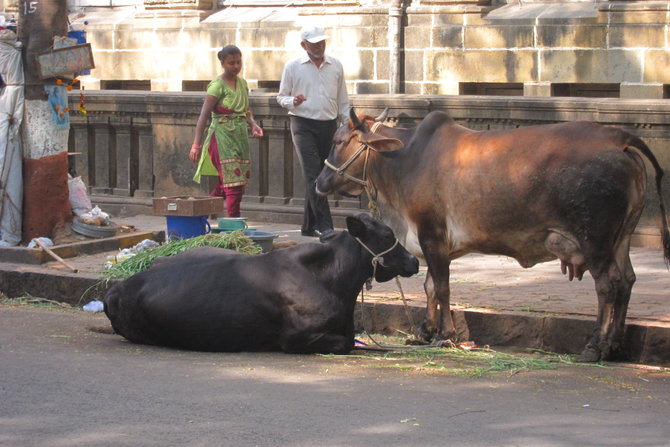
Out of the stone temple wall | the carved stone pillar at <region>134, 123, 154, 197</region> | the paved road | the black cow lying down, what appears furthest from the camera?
the stone temple wall

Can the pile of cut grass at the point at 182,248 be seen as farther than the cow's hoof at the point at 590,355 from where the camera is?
Yes

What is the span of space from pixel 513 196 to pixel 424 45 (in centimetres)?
1254

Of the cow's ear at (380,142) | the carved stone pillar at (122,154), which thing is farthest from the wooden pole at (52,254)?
the carved stone pillar at (122,154)

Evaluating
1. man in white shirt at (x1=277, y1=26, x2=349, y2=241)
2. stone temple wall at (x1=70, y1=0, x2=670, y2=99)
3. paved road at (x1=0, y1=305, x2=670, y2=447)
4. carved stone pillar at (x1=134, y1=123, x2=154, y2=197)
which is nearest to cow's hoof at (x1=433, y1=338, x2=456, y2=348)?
paved road at (x1=0, y1=305, x2=670, y2=447)

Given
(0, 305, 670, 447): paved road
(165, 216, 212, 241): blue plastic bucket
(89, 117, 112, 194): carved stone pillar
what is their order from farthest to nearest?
(89, 117, 112, 194): carved stone pillar, (165, 216, 212, 241): blue plastic bucket, (0, 305, 670, 447): paved road

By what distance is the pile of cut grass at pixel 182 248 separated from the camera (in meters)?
9.78

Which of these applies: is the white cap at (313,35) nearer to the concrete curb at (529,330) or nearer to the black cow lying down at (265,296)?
the concrete curb at (529,330)

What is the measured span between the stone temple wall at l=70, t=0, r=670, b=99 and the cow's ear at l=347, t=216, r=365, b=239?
10981 mm

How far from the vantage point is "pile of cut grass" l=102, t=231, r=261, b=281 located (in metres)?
9.78

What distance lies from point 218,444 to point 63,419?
2.86 ft

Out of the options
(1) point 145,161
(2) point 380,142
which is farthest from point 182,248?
(1) point 145,161

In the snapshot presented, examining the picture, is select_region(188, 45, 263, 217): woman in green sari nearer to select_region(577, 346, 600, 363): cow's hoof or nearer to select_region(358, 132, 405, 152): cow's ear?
select_region(358, 132, 405, 152): cow's ear

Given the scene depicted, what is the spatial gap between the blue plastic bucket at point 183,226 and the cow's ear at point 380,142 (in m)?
2.43

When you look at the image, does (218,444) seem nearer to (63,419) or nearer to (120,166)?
(63,419)
